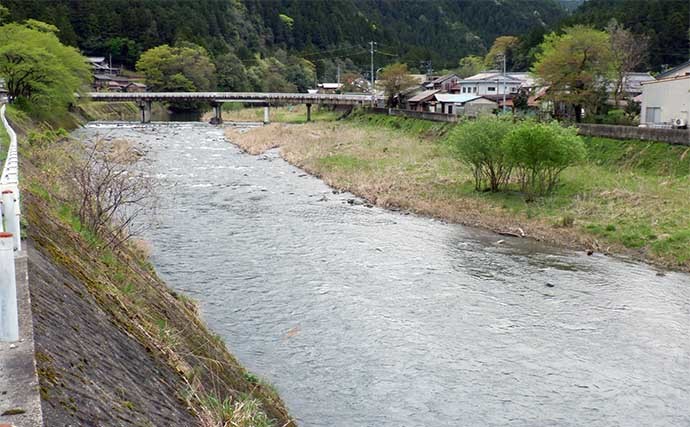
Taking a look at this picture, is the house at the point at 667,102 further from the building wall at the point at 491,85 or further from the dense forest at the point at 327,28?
the dense forest at the point at 327,28

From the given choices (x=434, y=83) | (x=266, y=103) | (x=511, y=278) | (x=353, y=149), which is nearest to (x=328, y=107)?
(x=266, y=103)

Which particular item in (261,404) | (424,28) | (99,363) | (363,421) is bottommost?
(363,421)

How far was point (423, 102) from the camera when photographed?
197 ft

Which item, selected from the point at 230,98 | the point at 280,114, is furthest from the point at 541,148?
the point at 280,114

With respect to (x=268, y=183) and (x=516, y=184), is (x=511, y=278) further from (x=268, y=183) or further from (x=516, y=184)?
(x=268, y=183)

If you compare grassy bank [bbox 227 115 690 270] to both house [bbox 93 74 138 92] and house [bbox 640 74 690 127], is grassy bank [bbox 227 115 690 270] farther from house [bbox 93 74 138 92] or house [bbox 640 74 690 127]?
house [bbox 93 74 138 92]

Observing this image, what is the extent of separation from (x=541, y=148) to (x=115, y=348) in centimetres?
1817

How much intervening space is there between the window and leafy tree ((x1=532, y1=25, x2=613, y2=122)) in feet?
12.0

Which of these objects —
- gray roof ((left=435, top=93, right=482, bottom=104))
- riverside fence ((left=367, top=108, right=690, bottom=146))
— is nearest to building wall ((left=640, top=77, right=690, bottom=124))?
riverside fence ((left=367, top=108, right=690, bottom=146))

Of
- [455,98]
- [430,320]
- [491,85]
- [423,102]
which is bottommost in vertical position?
[430,320]

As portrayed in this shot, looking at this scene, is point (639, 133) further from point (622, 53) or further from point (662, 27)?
point (662, 27)

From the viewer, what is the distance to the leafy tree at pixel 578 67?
34.1 meters

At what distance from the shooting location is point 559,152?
69.2ft

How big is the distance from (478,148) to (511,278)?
973 cm
